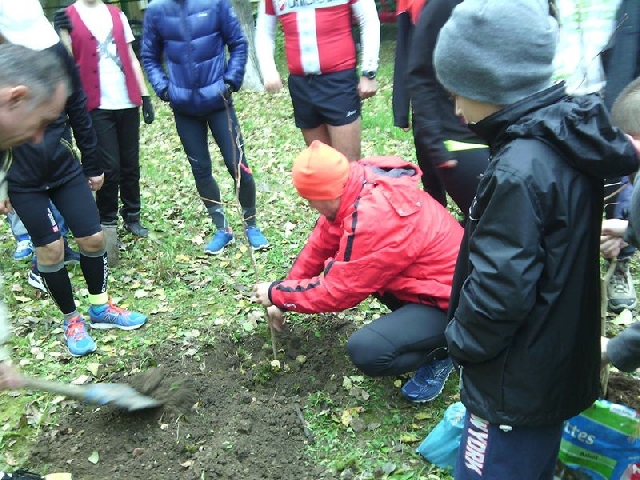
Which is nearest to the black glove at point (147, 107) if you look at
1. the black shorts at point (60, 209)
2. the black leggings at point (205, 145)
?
the black leggings at point (205, 145)

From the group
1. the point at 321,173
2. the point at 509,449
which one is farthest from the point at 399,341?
the point at 509,449

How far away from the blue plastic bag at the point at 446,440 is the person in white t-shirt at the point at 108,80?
324cm

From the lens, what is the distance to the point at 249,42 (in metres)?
10.5

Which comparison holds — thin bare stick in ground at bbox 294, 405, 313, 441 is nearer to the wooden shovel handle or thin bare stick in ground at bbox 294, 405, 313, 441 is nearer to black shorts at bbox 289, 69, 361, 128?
the wooden shovel handle

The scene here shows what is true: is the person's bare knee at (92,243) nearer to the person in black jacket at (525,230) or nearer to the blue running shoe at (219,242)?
the blue running shoe at (219,242)

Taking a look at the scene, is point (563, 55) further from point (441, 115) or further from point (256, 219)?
point (256, 219)

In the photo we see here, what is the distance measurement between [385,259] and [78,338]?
2.14 metres

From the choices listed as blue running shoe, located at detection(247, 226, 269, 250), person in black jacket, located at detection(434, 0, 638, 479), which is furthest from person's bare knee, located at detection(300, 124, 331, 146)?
person in black jacket, located at detection(434, 0, 638, 479)

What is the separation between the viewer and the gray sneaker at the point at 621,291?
3.79 metres

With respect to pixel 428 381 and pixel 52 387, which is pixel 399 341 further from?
pixel 52 387

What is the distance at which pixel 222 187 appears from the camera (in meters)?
6.61

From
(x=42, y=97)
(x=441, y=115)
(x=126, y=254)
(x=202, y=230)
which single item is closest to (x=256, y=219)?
(x=202, y=230)

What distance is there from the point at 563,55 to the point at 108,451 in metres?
3.09

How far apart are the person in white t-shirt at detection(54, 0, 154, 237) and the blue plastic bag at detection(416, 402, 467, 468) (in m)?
3.24
